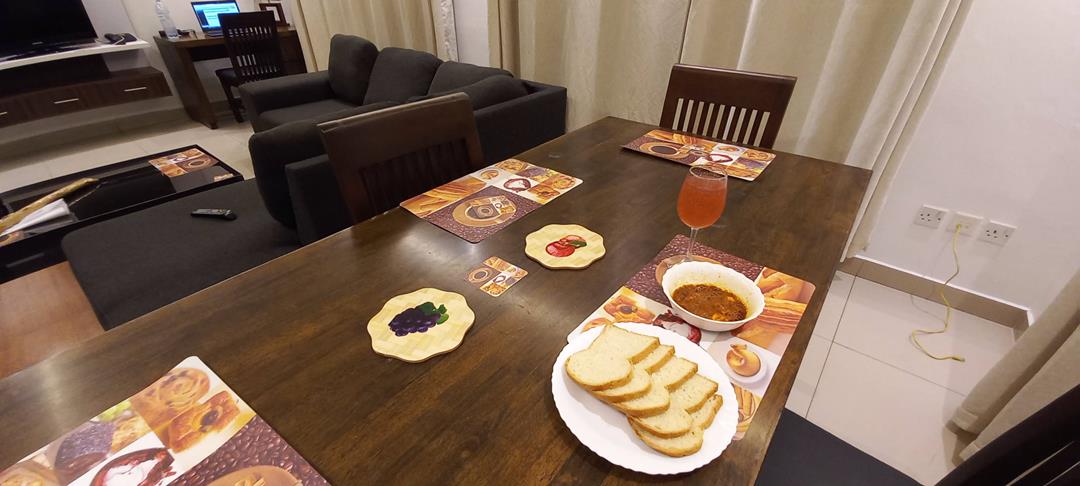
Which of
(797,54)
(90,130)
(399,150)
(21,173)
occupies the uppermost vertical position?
(797,54)

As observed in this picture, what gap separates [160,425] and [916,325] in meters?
2.38

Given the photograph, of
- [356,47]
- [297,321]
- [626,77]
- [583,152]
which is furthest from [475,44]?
[297,321]

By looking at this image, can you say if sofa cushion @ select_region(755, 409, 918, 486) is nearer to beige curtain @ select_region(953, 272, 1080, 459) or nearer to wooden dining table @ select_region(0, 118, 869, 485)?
wooden dining table @ select_region(0, 118, 869, 485)

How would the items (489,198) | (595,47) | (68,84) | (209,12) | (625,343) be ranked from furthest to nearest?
(209,12), (68,84), (595,47), (489,198), (625,343)

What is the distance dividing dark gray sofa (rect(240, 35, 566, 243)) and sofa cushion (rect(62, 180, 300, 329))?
0.62ft

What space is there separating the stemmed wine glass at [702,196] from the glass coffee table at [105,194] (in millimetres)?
2216

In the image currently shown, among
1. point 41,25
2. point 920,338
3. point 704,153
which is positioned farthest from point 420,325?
point 41,25

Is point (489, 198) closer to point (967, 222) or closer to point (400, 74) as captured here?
point (967, 222)

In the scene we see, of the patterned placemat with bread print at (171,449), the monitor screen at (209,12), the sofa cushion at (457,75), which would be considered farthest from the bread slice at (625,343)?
the monitor screen at (209,12)

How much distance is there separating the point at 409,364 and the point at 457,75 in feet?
7.76

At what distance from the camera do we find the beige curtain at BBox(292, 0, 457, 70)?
2984 mm

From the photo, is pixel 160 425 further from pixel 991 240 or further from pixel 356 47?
pixel 356 47

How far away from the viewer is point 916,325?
5.80ft

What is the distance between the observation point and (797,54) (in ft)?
5.67
